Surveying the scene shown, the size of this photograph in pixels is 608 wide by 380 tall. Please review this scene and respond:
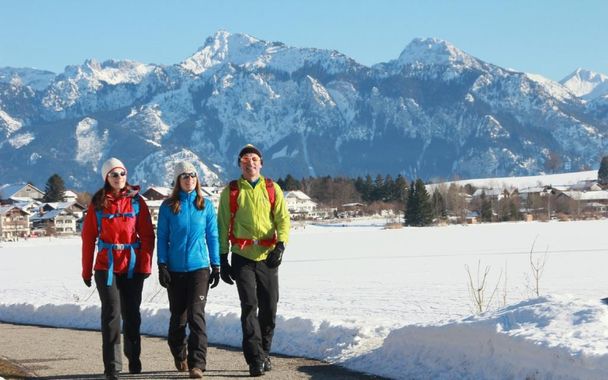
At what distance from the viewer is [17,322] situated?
40.5 ft

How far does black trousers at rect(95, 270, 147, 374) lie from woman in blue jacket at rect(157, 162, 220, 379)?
299mm

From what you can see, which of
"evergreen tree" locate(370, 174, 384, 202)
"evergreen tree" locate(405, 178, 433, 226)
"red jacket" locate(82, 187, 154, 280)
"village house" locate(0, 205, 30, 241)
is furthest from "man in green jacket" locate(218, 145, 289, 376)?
"evergreen tree" locate(370, 174, 384, 202)

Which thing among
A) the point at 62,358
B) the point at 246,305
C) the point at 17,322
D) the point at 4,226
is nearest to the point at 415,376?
the point at 246,305

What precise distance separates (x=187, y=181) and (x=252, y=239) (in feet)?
2.46

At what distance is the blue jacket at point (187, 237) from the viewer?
754 cm

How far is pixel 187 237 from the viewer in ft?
24.8

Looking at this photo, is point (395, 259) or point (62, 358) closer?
point (62, 358)

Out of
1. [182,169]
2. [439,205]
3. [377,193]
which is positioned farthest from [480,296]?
[377,193]

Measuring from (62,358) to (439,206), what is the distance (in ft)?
371

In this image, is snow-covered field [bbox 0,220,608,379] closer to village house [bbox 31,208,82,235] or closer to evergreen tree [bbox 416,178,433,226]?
evergreen tree [bbox 416,178,433,226]

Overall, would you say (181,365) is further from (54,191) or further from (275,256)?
(54,191)

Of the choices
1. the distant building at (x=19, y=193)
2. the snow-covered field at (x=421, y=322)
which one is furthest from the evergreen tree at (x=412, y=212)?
the snow-covered field at (x=421, y=322)

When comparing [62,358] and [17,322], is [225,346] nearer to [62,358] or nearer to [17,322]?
[62,358]

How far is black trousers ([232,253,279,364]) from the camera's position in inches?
294
